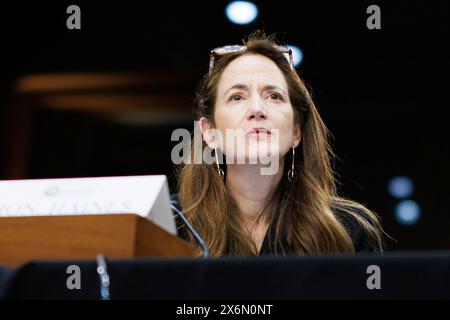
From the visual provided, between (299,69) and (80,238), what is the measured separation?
307 cm

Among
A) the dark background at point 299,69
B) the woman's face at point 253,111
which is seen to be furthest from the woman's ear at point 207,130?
the dark background at point 299,69

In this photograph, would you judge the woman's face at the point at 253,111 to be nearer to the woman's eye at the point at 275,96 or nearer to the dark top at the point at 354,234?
the woman's eye at the point at 275,96

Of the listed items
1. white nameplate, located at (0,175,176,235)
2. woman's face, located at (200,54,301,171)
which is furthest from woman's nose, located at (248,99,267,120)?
white nameplate, located at (0,175,176,235)

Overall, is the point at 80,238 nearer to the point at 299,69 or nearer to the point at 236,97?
the point at 236,97

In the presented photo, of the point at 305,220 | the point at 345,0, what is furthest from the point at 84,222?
the point at 345,0

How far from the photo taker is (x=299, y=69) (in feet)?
12.5

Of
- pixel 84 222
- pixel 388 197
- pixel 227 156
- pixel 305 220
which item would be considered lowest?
pixel 84 222

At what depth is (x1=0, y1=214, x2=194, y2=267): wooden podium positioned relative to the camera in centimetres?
85

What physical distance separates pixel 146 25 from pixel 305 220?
2.23m

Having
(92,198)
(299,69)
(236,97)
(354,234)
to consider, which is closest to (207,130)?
A: (236,97)

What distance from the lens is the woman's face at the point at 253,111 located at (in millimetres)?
1552

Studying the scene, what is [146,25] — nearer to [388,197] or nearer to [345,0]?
[345,0]

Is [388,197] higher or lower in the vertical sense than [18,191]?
higher
